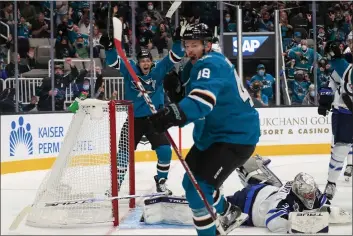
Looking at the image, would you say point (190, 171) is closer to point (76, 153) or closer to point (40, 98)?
point (76, 153)

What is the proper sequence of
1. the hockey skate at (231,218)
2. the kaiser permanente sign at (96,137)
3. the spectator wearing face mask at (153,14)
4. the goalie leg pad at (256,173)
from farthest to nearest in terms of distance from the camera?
the spectator wearing face mask at (153,14), the kaiser permanente sign at (96,137), the goalie leg pad at (256,173), the hockey skate at (231,218)

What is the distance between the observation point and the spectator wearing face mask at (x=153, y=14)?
393 inches

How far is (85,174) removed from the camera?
4531 millimetres

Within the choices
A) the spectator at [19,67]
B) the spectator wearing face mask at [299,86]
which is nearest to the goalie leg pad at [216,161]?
the spectator at [19,67]

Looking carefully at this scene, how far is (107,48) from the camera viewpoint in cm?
470

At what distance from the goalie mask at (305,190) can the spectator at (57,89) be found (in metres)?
4.68

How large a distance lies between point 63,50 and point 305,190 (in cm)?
576

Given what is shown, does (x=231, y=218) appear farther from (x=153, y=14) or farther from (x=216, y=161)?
(x=153, y=14)

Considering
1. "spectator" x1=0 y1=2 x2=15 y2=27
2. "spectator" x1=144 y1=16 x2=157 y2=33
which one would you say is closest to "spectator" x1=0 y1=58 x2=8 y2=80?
"spectator" x1=0 y1=2 x2=15 y2=27

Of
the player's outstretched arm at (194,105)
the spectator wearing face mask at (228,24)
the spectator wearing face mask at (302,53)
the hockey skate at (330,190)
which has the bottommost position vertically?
the hockey skate at (330,190)

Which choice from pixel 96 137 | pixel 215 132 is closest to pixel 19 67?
pixel 96 137

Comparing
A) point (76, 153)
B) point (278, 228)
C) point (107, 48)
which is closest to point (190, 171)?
point (278, 228)

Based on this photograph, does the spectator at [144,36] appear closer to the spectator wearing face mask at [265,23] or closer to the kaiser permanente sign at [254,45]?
the kaiser permanente sign at [254,45]

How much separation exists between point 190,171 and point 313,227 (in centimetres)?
101
